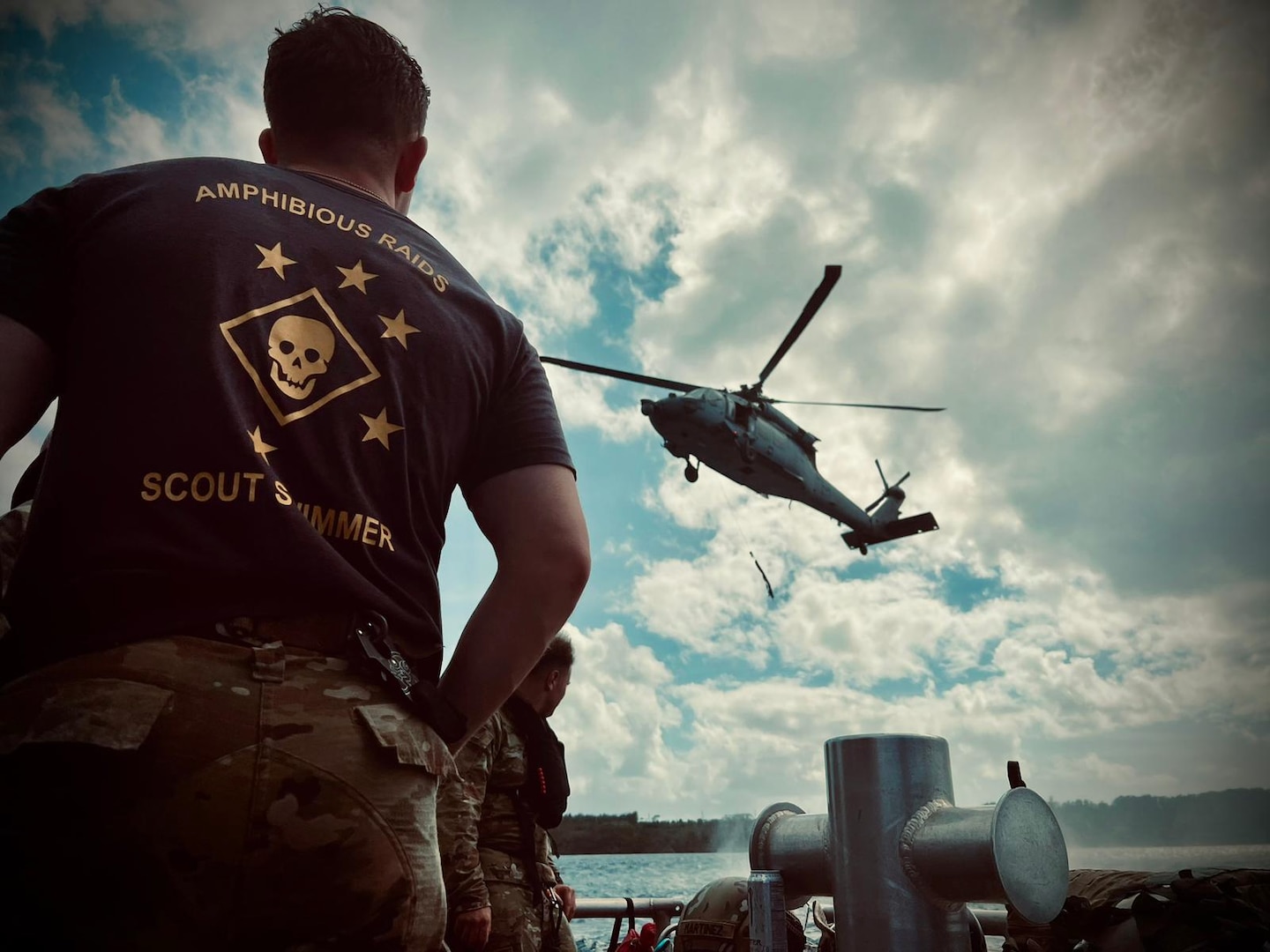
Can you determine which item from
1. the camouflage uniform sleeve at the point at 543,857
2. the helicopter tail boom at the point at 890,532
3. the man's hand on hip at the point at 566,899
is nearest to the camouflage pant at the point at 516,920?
the camouflage uniform sleeve at the point at 543,857

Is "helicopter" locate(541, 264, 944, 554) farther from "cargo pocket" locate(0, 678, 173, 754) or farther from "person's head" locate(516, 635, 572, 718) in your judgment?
"cargo pocket" locate(0, 678, 173, 754)

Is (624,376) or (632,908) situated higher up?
(624,376)

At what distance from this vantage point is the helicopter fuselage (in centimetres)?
1775

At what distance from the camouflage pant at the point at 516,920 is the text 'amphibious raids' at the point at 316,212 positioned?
11.7ft

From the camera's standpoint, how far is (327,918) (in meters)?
1.09

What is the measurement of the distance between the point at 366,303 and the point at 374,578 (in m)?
0.47

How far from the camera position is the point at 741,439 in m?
18.1

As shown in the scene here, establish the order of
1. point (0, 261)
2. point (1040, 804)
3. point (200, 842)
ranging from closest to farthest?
point (200, 842), point (0, 261), point (1040, 804)

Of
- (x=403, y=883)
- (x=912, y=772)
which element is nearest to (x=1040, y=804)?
(x=912, y=772)

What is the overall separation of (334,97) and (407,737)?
1298 millimetres

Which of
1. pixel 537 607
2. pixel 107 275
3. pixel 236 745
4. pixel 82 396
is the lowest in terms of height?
pixel 236 745

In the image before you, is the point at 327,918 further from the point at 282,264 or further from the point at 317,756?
the point at 282,264

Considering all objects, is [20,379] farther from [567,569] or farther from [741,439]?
[741,439]

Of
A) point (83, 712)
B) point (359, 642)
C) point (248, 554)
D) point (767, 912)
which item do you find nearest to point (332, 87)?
point (248, 554)
